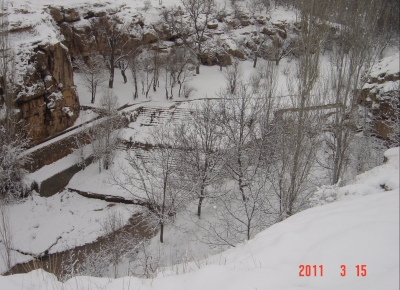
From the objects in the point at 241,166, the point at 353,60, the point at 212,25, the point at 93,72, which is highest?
the point at 212,25

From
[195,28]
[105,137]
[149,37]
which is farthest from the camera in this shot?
[195,28]

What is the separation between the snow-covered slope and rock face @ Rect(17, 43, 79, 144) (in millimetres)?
13734

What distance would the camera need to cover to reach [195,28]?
30.0m

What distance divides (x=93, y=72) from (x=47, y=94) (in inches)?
204

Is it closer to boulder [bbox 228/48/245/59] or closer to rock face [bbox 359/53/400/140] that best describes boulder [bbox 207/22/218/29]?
boulder [bbox 228/48/245/59]

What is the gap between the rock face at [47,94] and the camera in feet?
50.9

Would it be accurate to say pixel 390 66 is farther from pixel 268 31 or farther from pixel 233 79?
pixel 268 31

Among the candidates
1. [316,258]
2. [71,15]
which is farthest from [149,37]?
[316,258]

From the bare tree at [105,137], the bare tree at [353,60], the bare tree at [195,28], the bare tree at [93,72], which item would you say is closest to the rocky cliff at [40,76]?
the bare tree at [105,137]

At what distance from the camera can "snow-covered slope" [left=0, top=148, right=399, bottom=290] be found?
90.4 inches

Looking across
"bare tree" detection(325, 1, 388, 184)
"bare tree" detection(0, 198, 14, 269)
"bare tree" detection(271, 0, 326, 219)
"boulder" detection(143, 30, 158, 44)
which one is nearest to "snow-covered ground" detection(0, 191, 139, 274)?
"bare tree" detection(0, 198, 14, 269)

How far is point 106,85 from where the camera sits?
23.9 meters

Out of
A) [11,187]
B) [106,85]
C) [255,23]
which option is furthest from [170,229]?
[255,23]

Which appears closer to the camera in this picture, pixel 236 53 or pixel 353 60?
pixel 353 60
